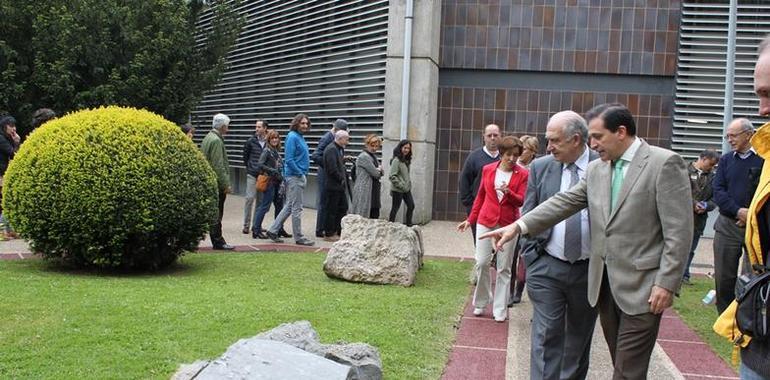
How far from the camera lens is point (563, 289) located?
4984 mm

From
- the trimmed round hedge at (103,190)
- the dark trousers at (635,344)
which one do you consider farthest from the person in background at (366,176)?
the dark trousers at (635,344)

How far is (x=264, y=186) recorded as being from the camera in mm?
12812

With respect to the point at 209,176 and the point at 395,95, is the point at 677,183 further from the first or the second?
the point at 395,95

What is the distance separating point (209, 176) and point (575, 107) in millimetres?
9287

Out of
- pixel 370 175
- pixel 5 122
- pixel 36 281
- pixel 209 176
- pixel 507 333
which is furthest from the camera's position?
pixel 370 175

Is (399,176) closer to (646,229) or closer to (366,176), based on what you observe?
(366,176)

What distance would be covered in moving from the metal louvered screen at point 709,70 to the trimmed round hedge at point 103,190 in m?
10.7

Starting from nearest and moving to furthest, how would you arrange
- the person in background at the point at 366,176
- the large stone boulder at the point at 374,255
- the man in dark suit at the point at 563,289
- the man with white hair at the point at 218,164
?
1. the man in dark suit at the point at 563,289
2. the large stone boulder at the point at 374,255
3. the man with white hair at the point at 218,164
4. the person in background at the point at 366,176

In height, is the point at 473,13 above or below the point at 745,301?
above

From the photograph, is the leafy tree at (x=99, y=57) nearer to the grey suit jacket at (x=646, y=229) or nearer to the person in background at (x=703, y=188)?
the person in background at (x=703, y=188)

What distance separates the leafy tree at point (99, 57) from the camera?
50.4 feet

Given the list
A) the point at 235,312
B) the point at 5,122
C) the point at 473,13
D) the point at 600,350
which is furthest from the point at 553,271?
the point at 473,13

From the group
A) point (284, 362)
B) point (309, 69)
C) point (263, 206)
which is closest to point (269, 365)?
point (284, 362)

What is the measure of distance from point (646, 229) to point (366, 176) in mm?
8567
